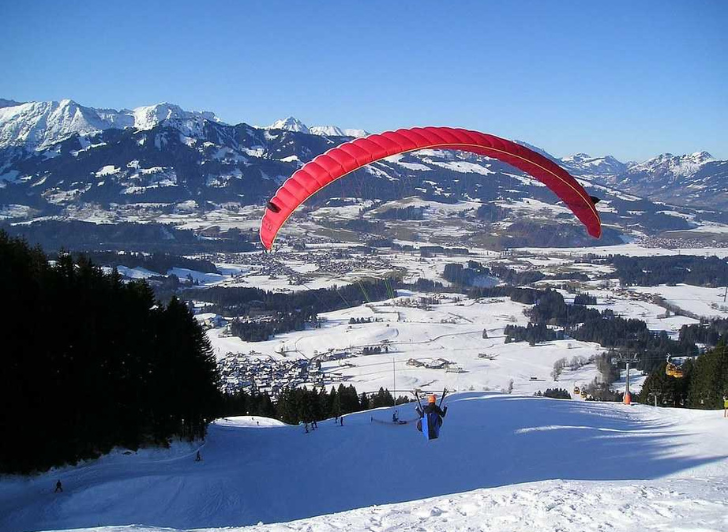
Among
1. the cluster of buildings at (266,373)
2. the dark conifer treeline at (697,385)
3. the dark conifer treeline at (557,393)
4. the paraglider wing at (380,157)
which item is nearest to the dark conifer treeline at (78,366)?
the paraglider wing at (380,157)

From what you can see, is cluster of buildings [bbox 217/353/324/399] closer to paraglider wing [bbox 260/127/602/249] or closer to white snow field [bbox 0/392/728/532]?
white snow field [bbox 0/392/728/532]

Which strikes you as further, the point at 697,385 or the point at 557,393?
the point at 557,393

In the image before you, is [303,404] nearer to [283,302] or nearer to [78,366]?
[78,366]

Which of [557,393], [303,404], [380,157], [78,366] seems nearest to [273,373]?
[303,404]

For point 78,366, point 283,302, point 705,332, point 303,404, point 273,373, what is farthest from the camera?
point 283,302

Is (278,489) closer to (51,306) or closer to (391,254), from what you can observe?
(51,306)

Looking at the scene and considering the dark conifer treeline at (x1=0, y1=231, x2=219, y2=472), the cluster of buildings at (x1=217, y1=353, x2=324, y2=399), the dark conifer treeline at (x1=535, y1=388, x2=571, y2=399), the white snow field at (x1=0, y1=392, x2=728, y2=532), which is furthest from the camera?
the cluster of buildings at (x1=217, y1=353, x2=324, y2=399)

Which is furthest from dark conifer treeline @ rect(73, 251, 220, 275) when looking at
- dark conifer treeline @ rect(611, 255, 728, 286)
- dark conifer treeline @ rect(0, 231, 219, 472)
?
dark conifer treeline @ rect(611, 255, 728, 286)
